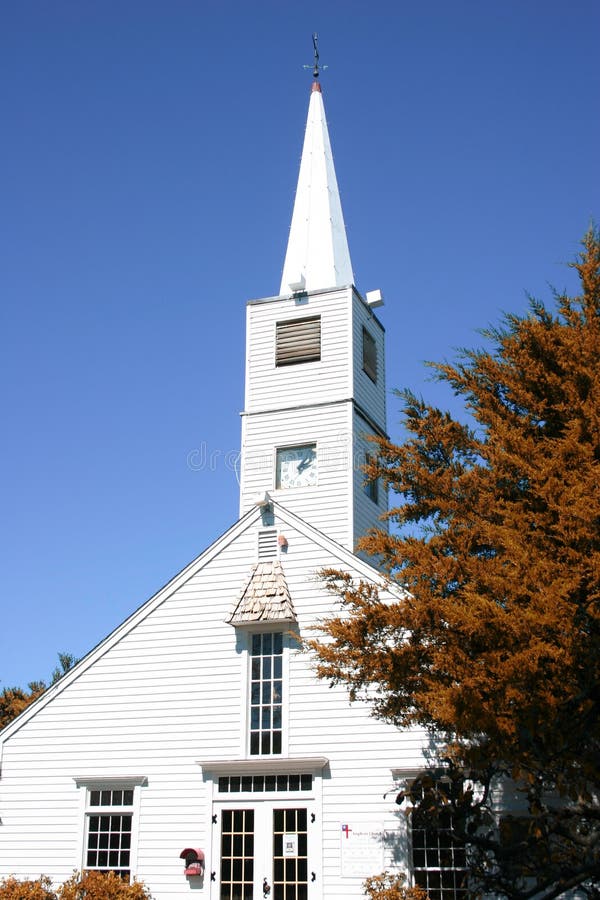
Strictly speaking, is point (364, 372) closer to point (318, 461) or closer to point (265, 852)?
point (318, 461)

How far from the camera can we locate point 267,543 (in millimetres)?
17984

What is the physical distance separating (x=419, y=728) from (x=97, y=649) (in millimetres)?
6339

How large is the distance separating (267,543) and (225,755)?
3794 mm

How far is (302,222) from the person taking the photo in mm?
27000

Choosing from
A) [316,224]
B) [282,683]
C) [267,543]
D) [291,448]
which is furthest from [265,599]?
[316,224]

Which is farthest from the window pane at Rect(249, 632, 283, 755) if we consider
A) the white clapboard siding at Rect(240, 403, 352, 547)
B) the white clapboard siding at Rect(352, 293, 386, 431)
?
the white clapboard siding at Rect(352, 293, 386, 431)

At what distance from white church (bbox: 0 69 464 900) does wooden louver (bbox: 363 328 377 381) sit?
7.41 meters

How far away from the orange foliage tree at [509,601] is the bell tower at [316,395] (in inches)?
276

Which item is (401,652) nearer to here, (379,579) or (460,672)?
(460,672)

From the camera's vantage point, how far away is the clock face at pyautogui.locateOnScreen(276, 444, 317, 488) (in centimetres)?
2250

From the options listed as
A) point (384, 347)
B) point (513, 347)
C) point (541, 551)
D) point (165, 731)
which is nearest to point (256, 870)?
point (165, 731)

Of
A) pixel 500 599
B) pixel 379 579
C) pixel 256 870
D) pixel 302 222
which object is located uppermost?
pixel 302 222

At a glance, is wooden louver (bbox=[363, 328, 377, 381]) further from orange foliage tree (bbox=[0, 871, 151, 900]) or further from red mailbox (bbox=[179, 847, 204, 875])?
orange foliage tree (bbox=[0, 871, 151, 900])

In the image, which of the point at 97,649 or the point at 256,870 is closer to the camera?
the point at 256,870
